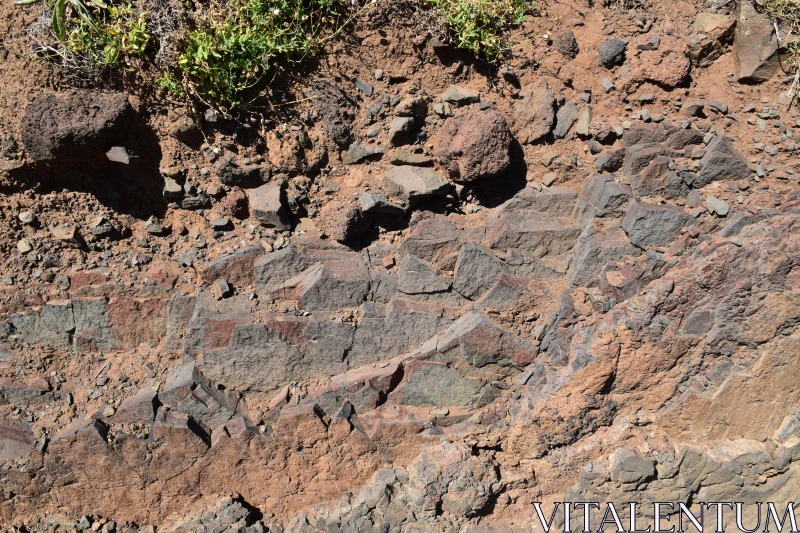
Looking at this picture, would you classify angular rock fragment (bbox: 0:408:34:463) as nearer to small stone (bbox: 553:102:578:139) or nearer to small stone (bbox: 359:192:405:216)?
small stone (bbox: 359:192:405:216)

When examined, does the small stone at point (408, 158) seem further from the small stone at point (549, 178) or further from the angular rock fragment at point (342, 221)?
the small stone at point (549, 178)

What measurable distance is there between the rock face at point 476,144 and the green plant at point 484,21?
0.46 meters

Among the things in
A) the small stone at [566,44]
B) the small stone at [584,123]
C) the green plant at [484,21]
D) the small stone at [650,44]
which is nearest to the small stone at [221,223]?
the green plant at [484,21]

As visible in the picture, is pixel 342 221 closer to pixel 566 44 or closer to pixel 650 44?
pixel 566 44

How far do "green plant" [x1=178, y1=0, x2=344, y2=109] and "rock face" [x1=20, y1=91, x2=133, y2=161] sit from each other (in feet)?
1.53

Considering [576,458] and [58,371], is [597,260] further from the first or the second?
[58,371]

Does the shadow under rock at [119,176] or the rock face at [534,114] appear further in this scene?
the rock face at [534,114]

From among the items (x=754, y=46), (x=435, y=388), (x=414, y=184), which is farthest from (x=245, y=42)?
(x=754, y=46)

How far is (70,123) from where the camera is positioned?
3.45m

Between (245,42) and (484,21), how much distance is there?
1449 mm

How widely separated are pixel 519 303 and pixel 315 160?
1.50 metres

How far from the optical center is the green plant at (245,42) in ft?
11.8

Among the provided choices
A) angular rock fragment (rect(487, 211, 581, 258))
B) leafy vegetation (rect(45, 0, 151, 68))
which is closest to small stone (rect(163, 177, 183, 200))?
leafy vegetation (rect(45, 0, 151, 68))

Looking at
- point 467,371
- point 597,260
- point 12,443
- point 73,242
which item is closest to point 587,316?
point 597,260
